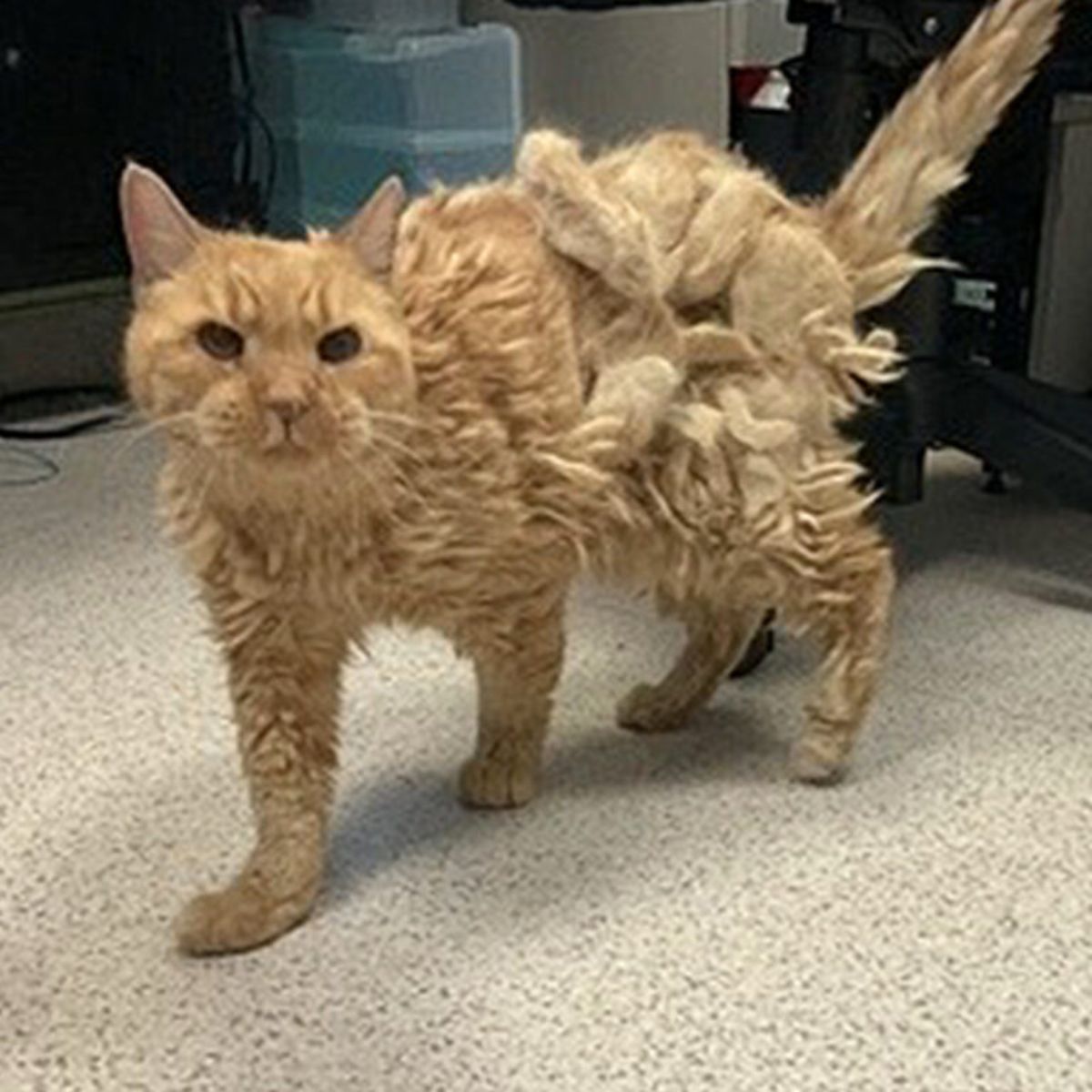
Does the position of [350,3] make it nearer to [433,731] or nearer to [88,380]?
[88,380]

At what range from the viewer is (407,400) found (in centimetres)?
95

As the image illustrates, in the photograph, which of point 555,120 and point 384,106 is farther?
point 555,120

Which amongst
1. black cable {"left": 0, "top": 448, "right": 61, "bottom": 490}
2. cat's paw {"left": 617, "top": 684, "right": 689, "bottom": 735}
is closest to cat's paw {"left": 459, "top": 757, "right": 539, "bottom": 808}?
cat's paw {"left": 617, "top": 684, "right": 689, "bottom": 735}

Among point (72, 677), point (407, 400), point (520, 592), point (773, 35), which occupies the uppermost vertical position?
point (773, 35)

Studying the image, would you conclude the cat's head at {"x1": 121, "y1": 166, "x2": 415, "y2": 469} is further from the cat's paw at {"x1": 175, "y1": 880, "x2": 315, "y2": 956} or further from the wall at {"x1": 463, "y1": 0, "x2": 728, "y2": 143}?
the wall at {"x1": 463, "y1": 0, "x2": 728, "y2": 143}

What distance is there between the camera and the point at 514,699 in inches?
45.2

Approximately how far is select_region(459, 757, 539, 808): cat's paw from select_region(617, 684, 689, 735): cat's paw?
149 millimetres

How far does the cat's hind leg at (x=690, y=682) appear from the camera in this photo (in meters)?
1.31

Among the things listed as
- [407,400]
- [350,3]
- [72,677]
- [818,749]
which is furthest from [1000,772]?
[350,3]

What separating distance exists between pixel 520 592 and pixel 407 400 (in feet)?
0.58

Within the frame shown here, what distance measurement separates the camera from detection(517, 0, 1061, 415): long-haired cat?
41.4 inches

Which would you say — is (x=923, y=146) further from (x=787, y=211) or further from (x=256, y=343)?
(x=256, y=343)

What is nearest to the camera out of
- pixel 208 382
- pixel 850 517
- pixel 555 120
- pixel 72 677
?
pixel 208 382

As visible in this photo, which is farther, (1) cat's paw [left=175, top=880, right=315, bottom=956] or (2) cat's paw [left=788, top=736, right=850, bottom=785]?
(2) cat's paw [left=788, top=736, right=850, bottom=785]
